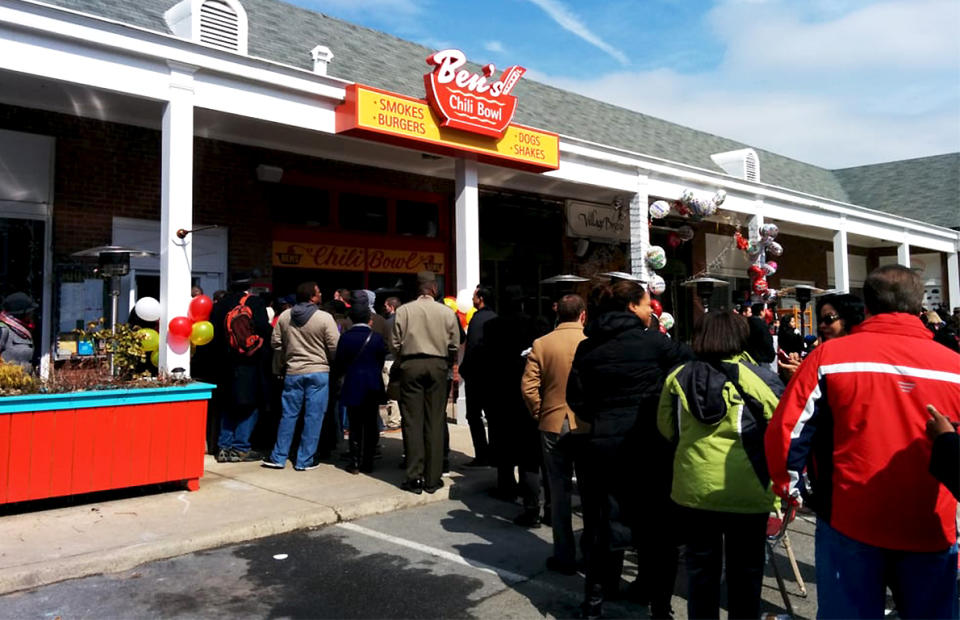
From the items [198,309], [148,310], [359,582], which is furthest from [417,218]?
[359,582]

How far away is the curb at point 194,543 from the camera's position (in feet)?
14.1

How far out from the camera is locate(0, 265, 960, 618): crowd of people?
7.93 ft

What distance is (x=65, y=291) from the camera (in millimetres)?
9086

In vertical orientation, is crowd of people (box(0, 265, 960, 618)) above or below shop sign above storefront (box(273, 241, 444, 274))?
below

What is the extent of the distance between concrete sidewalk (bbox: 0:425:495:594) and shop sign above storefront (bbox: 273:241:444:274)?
444 cm

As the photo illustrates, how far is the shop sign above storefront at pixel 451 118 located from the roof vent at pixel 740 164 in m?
8.49

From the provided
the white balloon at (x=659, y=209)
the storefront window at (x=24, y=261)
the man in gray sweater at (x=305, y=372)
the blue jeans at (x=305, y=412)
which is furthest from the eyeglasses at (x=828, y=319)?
the storefront window at (x=24, y=261)

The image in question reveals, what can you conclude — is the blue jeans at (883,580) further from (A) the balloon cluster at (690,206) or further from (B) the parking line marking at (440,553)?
(A) the balloon cluster at (690,206)

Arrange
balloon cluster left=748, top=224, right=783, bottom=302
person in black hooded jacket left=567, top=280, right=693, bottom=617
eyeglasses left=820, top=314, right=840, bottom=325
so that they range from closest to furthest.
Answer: person in black hooded jacket left=567, top=280, right=693, bottom=617
eyeglasses left=820, top=314, right=840, bottom=325
balloon cluster left=748, top=224, right=783, bottom=302

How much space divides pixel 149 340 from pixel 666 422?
5.38m

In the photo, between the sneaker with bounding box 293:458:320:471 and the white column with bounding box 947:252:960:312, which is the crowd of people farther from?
the white column with bounding box 947:252:960:312

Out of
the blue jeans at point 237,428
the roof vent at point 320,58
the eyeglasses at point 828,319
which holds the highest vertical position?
the roof vent at point 320,58

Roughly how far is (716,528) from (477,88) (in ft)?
26.6

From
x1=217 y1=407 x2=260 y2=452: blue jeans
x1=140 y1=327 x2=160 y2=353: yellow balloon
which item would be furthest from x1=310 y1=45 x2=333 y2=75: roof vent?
x1=217 y1=407 x2=260 y2=452: blue jeans
